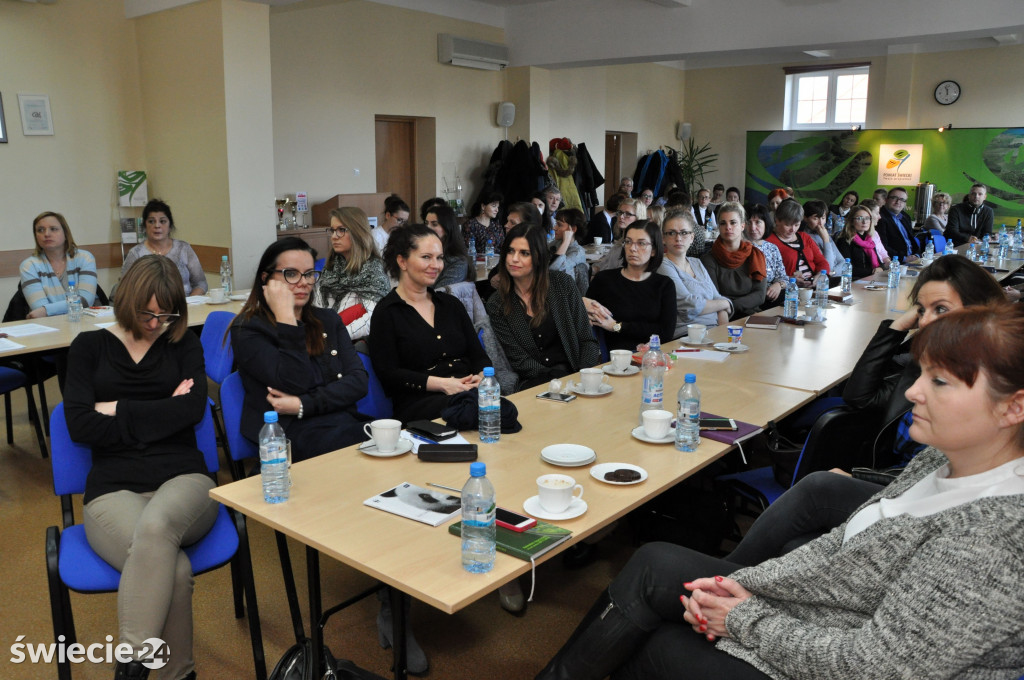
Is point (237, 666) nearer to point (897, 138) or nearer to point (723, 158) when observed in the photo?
point (897, 138)

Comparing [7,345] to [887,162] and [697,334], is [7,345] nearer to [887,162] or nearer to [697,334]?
[697,334]

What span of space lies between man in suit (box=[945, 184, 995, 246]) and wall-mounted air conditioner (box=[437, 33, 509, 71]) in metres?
6.09

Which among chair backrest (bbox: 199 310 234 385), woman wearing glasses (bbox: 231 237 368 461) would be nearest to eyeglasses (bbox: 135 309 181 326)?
woman wearing glasses (bbox: 231 237 368 461)

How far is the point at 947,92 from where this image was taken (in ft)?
41.6

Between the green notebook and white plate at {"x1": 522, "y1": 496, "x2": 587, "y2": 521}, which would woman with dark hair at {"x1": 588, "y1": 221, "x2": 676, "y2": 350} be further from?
the green notebook

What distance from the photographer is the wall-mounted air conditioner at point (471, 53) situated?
30.7ft

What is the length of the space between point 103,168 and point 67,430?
17.1ft

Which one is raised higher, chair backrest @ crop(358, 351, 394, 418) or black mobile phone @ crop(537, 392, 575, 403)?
black mobile phone @ crop(537, 392, 575, 403)

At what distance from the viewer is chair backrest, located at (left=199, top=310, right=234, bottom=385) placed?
A: 4.00 m

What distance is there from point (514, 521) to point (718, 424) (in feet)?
3.39

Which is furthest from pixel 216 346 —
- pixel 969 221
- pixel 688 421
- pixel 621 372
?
pixel 969 221

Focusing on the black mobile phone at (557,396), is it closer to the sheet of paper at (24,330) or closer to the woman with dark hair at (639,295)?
the woman with dark hair at (639,295)

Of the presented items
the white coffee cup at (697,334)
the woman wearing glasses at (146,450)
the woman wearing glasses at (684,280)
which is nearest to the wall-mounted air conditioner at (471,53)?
the woman wearing glasses at (684,280)

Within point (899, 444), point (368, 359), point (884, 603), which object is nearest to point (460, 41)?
point (368, 359)
